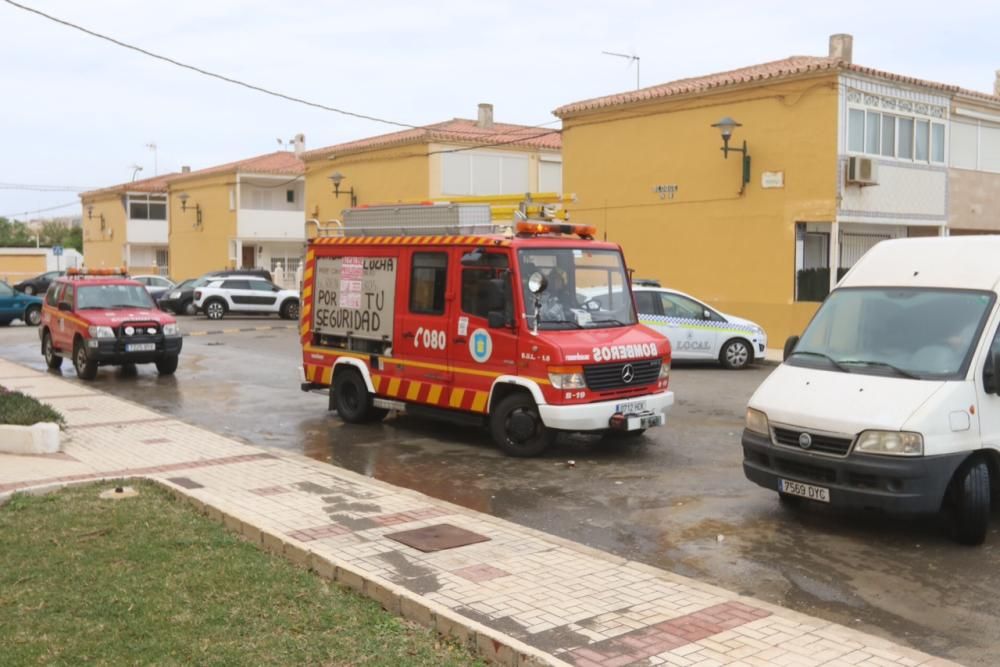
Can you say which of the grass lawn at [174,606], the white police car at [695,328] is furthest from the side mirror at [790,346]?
the white police car at [695,328]

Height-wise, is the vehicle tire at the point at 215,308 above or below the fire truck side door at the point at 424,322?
below

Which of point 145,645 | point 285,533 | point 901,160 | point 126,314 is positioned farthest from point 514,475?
point 901,160

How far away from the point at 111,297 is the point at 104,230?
45.3 m

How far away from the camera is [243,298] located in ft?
113

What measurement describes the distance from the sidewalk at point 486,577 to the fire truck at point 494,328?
2020mm

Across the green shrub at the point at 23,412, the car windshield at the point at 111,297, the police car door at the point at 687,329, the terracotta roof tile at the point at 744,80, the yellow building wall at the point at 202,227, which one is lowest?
the green shrub at the point at 23,412

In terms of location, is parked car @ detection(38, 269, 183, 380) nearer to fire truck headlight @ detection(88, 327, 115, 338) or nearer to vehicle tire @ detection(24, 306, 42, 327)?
fire truck headlight @ detection(88, 327, 115, 338)

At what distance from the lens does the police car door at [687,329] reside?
61.5 feet

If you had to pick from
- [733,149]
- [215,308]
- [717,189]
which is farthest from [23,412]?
[215,308]

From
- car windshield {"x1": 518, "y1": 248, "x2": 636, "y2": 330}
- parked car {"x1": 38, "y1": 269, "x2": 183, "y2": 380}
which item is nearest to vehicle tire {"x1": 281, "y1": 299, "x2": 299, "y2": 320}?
parked car {"x1": 38, "y1": 269, "x2": 183, "y2": 380}

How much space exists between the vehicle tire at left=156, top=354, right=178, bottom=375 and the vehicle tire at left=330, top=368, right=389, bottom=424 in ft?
20.5

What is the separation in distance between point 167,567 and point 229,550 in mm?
483

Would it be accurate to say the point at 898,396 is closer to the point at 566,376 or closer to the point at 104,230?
the point at 566,376

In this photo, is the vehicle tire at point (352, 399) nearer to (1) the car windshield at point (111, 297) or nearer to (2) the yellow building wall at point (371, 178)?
(1) the car windshield at point (111, 297)
